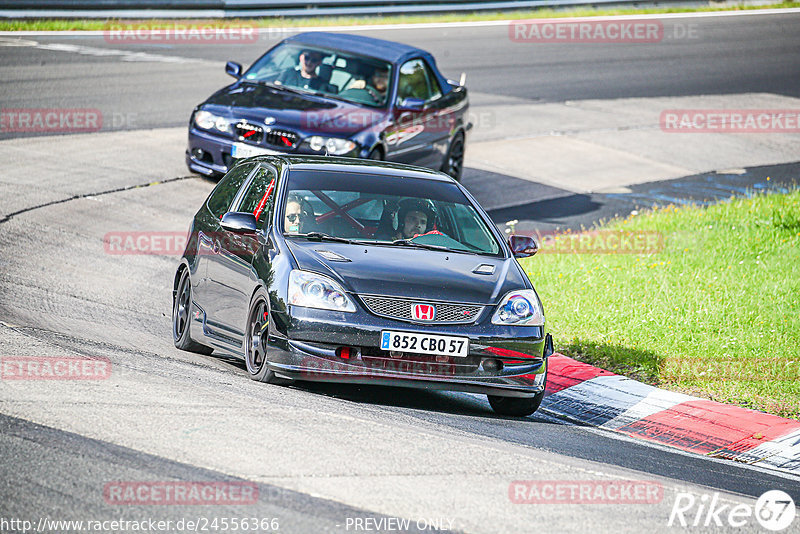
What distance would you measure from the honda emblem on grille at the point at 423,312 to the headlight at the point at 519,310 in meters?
0.41

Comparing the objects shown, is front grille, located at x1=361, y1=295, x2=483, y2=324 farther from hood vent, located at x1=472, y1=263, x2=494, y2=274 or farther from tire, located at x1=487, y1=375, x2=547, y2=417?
tire, located at x1=487, y1=375, x2=547, y2=417

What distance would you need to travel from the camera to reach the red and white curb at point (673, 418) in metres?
7.75

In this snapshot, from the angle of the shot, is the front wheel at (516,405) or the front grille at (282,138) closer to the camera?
the front wheel at (516,405)

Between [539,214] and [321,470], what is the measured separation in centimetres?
1052

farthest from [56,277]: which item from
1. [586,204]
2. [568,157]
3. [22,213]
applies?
[568,157]

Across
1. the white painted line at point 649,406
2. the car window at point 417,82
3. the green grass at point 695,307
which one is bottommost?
the white painted line at point 649,406

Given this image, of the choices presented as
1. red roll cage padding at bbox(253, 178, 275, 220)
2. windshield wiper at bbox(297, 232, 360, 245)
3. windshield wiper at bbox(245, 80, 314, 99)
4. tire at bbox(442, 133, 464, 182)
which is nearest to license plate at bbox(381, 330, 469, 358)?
windshield wiper at bbox(297, 232, 360, 245)

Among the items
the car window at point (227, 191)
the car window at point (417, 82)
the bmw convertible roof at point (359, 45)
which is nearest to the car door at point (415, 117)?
the car window at point (417, 82)

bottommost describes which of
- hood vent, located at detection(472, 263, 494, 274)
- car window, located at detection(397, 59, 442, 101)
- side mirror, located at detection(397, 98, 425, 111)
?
hood vent, located at detection(472, 263, 494, 274)

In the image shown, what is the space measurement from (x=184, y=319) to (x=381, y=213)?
6.00ft

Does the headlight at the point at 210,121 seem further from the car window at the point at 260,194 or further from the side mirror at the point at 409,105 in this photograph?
the car window at the point at 260,194

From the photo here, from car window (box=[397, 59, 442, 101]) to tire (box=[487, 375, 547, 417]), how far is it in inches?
296

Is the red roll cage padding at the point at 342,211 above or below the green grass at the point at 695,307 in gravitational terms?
above

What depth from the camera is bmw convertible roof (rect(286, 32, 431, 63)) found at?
1513cm
